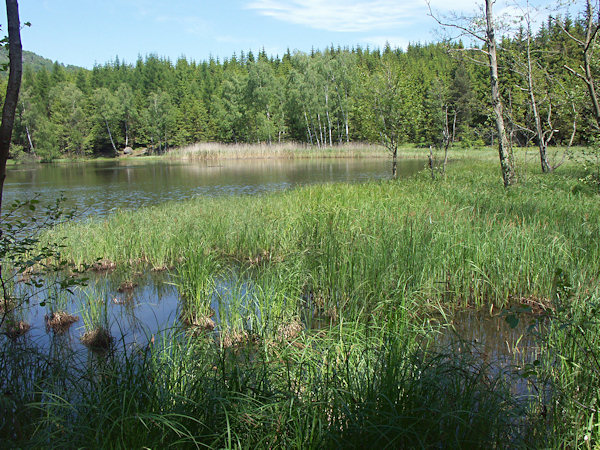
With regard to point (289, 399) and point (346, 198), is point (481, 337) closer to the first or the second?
point (289, 399)

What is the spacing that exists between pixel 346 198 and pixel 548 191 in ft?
15.0

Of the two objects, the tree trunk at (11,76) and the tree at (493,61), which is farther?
the tree at (493,61)

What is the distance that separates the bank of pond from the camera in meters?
Result: 2.39

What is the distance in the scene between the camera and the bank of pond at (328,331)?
2.39 m

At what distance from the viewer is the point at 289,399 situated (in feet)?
8.03

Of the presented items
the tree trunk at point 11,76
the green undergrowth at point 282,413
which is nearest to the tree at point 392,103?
the green undergrowth at point 282,413

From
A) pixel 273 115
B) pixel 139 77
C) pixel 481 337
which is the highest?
pixel 139 77

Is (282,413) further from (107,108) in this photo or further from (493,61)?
(107,108)

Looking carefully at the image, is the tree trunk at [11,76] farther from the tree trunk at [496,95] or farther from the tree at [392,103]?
the tree at [392,103]

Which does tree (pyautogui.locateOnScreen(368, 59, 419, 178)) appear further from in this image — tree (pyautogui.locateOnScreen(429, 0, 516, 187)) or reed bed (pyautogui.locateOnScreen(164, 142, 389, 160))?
reed bed (pyautogui.locateOnScreen(164, 142, 389, 160))

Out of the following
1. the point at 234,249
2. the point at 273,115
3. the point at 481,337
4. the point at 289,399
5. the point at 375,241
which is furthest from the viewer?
the point at 273,115

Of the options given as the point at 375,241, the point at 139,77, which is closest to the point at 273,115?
the point at 139,77

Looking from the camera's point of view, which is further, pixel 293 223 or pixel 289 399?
pixel 293 223

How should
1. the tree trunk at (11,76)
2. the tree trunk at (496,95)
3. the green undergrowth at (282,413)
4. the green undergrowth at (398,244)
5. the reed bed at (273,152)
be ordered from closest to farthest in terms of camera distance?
the green undergrowth at (282,413) → the tree trunk at (11,76) → the green undergrowth at (398,244) → the tree trunk at (496,95) → the reed bed at (273,152)
